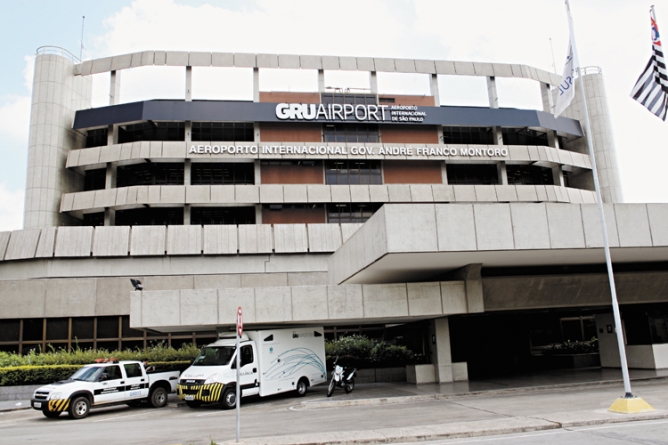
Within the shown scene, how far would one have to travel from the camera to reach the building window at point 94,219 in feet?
136

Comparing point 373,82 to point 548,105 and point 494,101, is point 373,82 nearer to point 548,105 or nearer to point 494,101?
point 494,101

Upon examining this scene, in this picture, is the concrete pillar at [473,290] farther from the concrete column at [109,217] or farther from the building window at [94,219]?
the building window at [94,219]


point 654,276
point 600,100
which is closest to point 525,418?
point 654,276

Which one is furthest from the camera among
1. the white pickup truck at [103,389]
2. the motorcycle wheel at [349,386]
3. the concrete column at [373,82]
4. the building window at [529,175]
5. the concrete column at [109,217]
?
the building window at [529,175]

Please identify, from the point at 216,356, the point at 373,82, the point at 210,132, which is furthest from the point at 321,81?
the point at 216,356

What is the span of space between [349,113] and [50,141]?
21789mm

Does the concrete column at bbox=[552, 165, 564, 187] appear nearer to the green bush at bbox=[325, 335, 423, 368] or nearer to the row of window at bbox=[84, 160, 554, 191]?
the row of window at bbox=[84, 160, 554, 191]

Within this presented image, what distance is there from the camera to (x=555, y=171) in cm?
4641

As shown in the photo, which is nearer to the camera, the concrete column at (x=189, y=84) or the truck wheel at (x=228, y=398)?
the truck wheel at (x=228, y=398)

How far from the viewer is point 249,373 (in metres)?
19.9

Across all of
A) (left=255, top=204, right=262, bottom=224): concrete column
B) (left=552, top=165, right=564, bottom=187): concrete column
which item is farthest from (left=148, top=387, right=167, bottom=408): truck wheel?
(left=552, top=165, right=564, bottom=187): concrete column

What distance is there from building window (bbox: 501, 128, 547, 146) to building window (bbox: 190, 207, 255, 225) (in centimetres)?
2242

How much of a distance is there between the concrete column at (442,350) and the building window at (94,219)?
28.8m

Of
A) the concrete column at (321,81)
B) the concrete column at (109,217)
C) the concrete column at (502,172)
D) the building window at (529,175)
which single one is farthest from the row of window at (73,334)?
the building window at (529,175)
